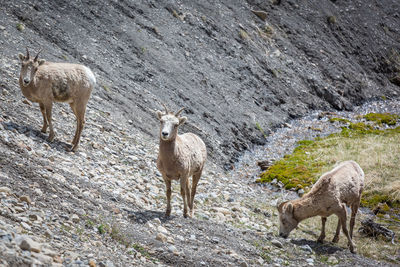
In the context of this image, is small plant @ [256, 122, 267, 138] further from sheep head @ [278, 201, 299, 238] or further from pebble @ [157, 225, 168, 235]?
pebble @ [157, 225, 168, 235]

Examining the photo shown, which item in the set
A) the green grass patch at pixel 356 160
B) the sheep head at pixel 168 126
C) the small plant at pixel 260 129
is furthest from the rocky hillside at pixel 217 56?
the sheep head at pixel 168 126

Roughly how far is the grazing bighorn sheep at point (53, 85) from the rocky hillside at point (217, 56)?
1.92 meters

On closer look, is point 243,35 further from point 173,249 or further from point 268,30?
point 173,249

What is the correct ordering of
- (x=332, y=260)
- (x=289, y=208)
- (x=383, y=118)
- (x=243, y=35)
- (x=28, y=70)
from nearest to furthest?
(x=332, y=260), (x=289, y=208), (x=28, y=70), (x=383, y=118), (x=243, y=35)

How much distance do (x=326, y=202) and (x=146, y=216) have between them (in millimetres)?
5187

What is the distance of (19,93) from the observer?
1453 centimetres

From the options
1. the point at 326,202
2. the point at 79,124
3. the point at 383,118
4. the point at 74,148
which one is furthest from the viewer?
the point at 383,118

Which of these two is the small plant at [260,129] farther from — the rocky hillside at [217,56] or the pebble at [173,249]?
the pebble at [173,249]

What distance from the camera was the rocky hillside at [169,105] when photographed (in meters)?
8.34

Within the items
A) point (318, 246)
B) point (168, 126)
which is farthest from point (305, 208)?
point (168, 126)

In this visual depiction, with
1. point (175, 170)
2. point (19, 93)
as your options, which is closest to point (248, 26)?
point (19, 93)

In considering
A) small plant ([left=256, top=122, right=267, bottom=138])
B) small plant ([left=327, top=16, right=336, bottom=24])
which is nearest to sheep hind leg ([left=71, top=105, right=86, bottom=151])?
small plant ([left=256, top=122, right=267, bottom=138])

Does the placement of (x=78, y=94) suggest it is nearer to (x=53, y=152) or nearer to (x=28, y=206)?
(x=53, y=152)

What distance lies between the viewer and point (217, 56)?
3189cm
